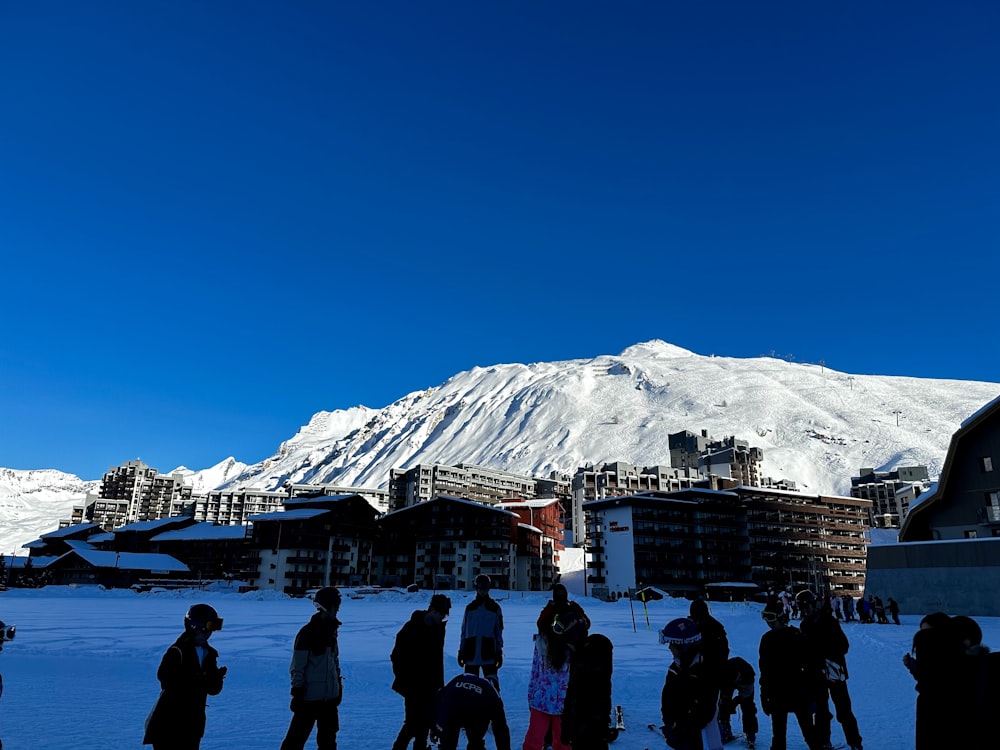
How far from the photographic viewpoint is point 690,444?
19625 centimetres

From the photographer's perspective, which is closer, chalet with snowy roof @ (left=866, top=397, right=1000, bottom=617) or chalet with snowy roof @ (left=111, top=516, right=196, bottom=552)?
chalet with snowy roof @ (left=866, top=397, right=1000, bottom=617)

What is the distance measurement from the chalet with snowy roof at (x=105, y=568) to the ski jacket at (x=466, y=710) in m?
104

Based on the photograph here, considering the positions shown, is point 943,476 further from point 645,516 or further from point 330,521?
point 330,521

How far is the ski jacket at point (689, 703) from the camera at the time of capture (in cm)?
655

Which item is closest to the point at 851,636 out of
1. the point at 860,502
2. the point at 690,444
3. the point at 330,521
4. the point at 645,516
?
the point at 645,516

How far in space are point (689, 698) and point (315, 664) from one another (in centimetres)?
393

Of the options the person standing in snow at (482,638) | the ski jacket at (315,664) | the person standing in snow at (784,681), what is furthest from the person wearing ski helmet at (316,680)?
the person standing in snow at (784,681)

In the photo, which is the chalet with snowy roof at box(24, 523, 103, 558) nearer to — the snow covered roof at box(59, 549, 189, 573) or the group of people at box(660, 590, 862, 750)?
the snow covered roof at box(59, 549, 189, 573)

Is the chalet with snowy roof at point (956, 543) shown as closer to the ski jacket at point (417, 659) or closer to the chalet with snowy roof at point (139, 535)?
the ski jacket at point (417, 659)

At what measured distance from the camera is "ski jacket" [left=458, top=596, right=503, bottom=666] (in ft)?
31.3

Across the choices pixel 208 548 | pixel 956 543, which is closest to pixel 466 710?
pixel 956 543

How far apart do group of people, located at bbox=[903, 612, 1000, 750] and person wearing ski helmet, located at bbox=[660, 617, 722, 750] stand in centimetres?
187

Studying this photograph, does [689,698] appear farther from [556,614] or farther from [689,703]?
[556,614]

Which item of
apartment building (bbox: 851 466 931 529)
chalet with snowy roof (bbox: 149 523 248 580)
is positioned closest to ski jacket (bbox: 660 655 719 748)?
chalet with snowy roof (bbox: 149 523 248 580)
